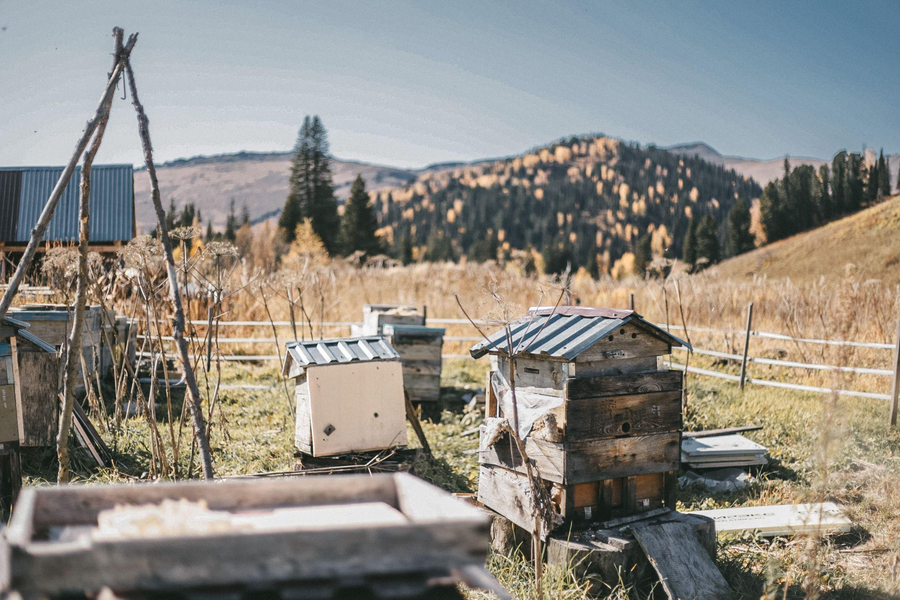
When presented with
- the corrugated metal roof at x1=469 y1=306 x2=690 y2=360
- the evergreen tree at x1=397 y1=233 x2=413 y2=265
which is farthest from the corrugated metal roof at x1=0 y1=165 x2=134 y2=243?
the evergreen tree at x1=397 y1=233 x2=413 y2=265

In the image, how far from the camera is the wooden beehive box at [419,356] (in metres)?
8.68

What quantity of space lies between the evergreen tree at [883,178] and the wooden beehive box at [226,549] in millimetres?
17775

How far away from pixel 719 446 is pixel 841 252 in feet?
36.9

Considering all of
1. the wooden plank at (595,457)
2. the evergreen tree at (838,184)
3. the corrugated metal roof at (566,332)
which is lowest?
the wooden plank at (595,457)

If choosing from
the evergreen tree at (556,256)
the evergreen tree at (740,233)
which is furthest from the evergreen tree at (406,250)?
the evergreen tree at (740,233)

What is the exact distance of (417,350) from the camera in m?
8.76

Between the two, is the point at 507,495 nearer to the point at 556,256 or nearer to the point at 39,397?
the point at 39,397

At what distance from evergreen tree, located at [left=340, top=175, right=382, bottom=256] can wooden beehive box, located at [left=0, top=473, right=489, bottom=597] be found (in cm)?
4609

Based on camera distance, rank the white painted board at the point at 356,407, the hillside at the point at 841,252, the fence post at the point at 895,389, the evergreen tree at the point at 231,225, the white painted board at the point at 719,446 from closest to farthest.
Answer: the white painted board at the point at 356,407, the white painted board at the point at 719,446, the fence post at the point at 895,389, the hillside at the point at 841,252, the evergreen tree at the point at 231,225

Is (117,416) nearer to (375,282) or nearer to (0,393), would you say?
(0,393)

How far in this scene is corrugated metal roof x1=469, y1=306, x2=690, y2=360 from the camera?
4.30 metres

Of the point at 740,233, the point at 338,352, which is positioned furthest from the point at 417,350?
the point at 740,233

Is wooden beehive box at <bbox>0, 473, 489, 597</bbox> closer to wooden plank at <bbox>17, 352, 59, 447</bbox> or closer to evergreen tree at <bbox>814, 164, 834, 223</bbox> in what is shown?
wooden plank at <bbox>17, 352, 59, 447</bbox>

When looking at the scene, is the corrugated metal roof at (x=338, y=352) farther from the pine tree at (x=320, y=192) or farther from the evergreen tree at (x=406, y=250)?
the evergreen tree at (x=406, y=250)
